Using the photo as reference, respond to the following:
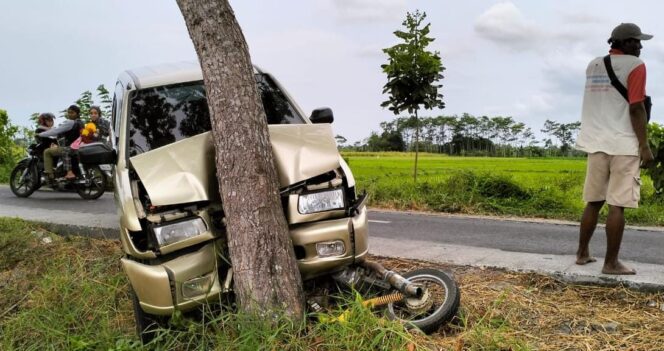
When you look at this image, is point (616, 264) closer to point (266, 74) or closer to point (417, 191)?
point (266, 74)

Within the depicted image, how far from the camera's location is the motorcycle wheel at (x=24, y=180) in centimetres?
1166

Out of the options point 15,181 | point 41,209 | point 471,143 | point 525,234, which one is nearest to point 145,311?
point 525,234

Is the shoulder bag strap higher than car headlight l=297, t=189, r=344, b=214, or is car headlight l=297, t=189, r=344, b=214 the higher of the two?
the shoulder bag strap

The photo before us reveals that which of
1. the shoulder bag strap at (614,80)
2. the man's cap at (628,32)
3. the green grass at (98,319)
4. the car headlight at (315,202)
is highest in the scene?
the man's cap at (628,32)

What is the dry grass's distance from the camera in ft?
11.1

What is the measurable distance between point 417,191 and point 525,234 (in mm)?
4158

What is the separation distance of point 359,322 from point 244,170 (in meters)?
1.18

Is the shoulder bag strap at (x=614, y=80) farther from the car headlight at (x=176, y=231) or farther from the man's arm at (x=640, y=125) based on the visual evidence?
the car headlight at (x=176, y=231)

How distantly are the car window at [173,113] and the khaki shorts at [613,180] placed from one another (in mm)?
2503

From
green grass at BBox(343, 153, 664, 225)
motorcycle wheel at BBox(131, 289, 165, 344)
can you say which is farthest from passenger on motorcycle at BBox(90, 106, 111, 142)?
motorcycle wheel at BBox(131, 289, 165, 344)

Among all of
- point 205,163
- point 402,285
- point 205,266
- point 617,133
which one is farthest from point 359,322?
point 617,133

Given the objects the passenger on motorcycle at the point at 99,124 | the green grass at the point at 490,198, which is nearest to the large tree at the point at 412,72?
the green grass at the point at 490,198

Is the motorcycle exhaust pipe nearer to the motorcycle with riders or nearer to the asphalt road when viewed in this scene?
the asphalt road

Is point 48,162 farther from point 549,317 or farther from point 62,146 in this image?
point 549,317
